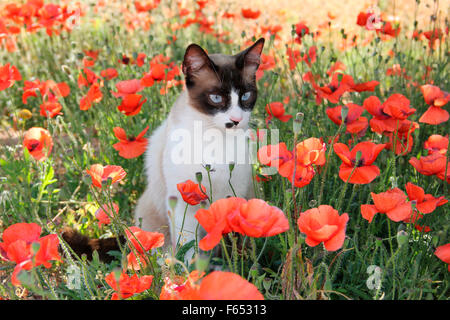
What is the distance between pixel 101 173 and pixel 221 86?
2.45ft

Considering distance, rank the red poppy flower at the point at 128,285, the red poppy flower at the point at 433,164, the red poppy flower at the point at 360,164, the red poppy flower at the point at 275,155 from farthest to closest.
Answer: the red poppy flower at the point at 433,164 < the red poppy flower at the point at 360,164 < the red poppy flower at the point at 275,155 < the red poppy flower at the point at 128,285

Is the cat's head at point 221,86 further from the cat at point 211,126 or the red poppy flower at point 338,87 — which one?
the red poppy flower at point 338,87

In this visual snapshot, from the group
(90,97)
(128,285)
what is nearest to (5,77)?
(90,97)

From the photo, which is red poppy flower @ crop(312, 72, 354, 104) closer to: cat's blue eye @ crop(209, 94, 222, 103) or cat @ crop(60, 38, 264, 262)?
cat @ crop(60, 38, 264, 262)

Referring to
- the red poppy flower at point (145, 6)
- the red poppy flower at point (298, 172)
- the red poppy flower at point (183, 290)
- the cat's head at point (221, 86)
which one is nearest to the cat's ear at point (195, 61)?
the cat's head at point (221, 86)

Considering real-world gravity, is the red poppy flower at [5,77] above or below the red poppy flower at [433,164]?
above

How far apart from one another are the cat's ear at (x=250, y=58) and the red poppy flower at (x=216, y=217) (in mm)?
1033

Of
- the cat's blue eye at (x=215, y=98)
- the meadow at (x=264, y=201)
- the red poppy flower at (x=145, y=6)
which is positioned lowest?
the meadow at (x=264, y=201)

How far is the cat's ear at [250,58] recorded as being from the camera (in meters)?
1.97

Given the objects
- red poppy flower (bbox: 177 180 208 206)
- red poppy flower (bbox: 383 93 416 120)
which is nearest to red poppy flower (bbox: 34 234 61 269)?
red poppy flower (bbox: 177 180 208 206)

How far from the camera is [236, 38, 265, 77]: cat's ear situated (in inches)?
77.6

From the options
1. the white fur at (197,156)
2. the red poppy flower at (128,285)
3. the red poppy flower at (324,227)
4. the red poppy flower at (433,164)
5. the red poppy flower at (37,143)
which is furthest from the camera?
the white fur at (197,156)

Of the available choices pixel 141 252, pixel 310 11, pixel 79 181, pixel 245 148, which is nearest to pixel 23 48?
pixel 79 181

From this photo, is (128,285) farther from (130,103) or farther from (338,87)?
(338,87)
